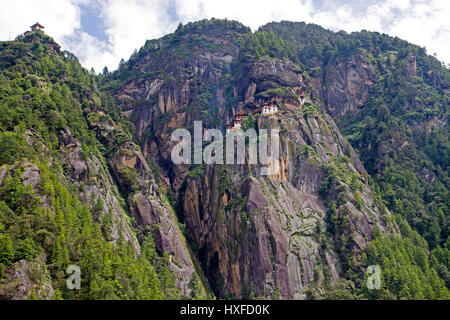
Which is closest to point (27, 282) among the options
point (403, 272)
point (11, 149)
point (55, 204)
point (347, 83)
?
point (55, 204)

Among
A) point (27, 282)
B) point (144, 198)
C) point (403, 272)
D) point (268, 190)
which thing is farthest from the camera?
point (268, 190)

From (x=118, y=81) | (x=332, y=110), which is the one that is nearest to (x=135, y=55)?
(x=118, y=81)

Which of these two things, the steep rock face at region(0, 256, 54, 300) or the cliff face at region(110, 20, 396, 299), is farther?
the cliff face at region(110, 20, 396, 299)

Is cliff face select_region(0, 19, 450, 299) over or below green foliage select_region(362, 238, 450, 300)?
over

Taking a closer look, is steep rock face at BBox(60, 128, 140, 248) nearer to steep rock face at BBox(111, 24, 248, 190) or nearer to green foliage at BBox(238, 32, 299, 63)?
steep rock face at BBox(111, 24, 248, 190)

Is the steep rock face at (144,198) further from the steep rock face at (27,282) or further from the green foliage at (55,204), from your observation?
the steep rock face at (27,282)

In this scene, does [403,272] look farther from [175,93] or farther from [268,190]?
[175,93]

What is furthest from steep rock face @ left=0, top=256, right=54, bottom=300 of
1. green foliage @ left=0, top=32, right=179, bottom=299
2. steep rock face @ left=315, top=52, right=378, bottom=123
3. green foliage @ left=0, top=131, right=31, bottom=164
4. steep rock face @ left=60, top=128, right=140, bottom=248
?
steep rock face @ left=315, top=52, right=378, bottom=123

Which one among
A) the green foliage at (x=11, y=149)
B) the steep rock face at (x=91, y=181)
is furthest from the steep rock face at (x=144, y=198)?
the green foliage at (x=11, y=149)

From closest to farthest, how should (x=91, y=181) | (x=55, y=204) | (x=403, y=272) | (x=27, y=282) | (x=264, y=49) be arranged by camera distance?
(x=27, y=282) < (x=55, y=204) < (x=403, y=272) < (x=91, y=181) < (x=264, y=49)
